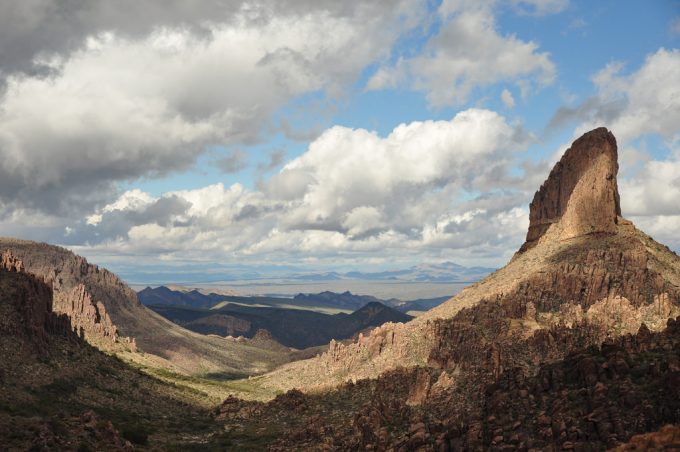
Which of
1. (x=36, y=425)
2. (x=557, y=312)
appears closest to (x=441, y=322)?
(x=557, y=312)

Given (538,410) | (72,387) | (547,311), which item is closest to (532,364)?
(547,311)

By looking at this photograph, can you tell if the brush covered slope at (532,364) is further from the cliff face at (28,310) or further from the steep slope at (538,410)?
the cliff face at (28,310)

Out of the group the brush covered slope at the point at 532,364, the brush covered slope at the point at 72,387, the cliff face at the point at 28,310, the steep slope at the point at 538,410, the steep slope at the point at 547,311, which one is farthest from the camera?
the cliff face at the point at 28,310

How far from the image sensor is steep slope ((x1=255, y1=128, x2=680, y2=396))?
125m

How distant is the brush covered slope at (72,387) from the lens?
91.6 m

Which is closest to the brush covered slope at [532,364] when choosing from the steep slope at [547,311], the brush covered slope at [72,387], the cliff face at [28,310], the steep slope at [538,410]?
the steep slope at [538,410]

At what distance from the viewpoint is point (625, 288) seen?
15888 cm

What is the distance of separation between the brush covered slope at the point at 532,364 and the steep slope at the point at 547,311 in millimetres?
366

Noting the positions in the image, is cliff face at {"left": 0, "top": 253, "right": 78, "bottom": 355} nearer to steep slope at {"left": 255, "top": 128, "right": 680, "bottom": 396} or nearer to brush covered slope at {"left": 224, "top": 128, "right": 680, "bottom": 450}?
brush covered slope at {"left": 224, "top": 128, "right": 680, "bottom": 450}

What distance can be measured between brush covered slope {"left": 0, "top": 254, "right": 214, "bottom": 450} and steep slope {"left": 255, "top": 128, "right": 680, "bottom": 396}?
45910mm

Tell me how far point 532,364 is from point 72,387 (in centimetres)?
9009

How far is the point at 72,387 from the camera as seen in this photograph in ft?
399

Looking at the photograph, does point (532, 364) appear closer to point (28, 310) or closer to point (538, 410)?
point (538, 410)

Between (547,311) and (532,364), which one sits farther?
(547,311)
